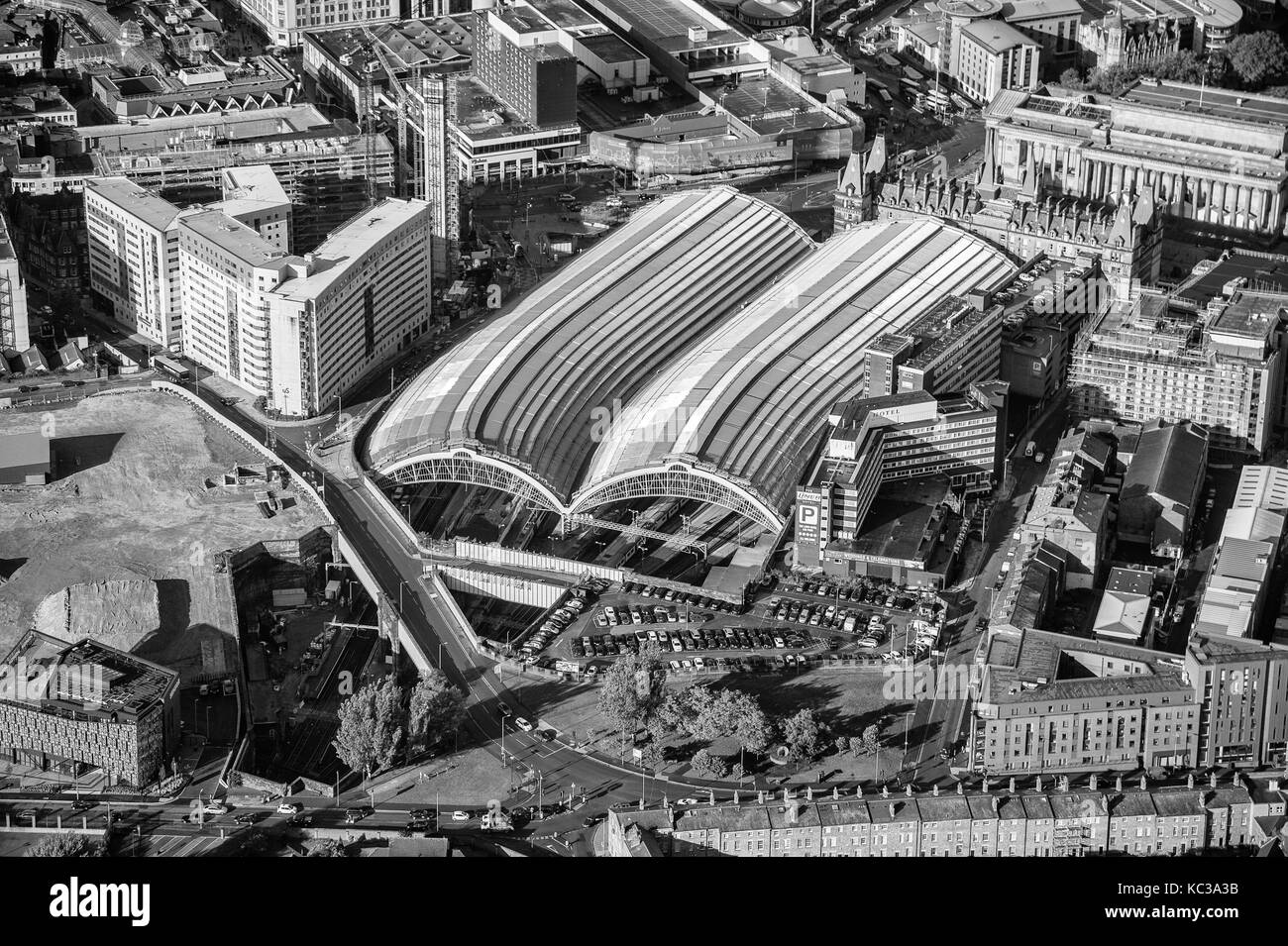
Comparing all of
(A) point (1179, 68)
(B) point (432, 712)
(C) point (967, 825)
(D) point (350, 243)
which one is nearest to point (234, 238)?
(D) point (350, 243)

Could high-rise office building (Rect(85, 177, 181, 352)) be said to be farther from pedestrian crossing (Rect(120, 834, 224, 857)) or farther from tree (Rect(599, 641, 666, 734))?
pedestrian crossing (Rect(120, 834, 224, 857))

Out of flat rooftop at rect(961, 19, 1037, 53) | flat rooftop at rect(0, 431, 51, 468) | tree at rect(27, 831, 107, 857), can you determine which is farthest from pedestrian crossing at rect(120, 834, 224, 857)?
flat rooftop at rect(961, 19, 1037, 53)

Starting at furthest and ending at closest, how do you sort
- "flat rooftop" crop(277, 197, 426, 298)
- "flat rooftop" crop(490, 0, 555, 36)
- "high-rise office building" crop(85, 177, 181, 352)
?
"flat rooftop" crop(490, 0, 555, 36), "high-rise office building" crop(85, 177, 181, 352), "flat rooftop" crop(277, 197, 426, 298)

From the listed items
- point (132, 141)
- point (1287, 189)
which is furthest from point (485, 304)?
point (1287, 189)

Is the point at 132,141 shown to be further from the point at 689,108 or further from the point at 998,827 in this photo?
the point at 998,827

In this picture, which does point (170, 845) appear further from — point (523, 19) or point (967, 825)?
point (523, 19)

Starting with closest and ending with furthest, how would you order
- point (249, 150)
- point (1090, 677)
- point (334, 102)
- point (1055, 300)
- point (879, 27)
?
point (1090, 677) → point (1055, 300) → point (249, 150) → point (334, 102) → point (879, 27)

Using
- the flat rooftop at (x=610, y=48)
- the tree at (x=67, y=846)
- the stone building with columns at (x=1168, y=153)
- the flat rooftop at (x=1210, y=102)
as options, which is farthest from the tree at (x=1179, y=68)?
the tree at (x=67, y=846)
